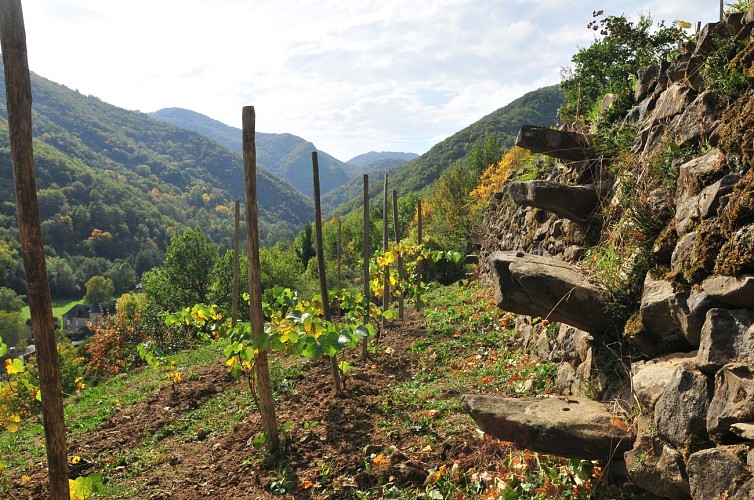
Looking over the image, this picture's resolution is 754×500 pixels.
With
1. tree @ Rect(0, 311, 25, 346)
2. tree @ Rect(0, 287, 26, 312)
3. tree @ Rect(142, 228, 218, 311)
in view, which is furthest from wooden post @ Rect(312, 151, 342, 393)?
tree @ Rect(0, 287, 26, 312)

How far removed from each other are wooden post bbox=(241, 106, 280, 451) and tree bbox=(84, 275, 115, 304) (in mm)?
81536

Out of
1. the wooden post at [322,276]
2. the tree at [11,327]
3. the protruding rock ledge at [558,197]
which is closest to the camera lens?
the protruding rock ledge at [558,197]

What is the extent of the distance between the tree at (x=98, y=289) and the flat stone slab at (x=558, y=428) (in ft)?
276

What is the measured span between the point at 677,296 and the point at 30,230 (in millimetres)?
4190

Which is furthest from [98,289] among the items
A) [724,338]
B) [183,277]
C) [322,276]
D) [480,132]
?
[724,338]

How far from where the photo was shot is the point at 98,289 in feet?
245

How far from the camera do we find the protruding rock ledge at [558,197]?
503 centimetres

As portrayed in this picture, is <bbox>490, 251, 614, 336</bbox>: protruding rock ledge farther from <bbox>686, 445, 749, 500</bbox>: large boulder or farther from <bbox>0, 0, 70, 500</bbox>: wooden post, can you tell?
<bbox>0, 0, 70, 500</bbox>: wooden post

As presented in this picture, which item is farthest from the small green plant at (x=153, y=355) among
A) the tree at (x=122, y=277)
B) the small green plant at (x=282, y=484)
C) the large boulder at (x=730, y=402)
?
the tree at (x=122, y=277)

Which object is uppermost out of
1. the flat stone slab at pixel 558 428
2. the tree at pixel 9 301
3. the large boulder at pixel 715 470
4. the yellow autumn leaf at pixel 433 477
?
the large boulder at pixel 715 470

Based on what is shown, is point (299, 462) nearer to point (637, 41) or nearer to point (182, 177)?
point (637, 41)

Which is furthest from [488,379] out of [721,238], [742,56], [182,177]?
[182,177]

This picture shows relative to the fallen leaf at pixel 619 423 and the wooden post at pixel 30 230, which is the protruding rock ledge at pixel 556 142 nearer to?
the fallen leaf at pixel 619 423

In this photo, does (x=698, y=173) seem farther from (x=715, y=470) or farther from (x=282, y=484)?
(x=282, y=484)
